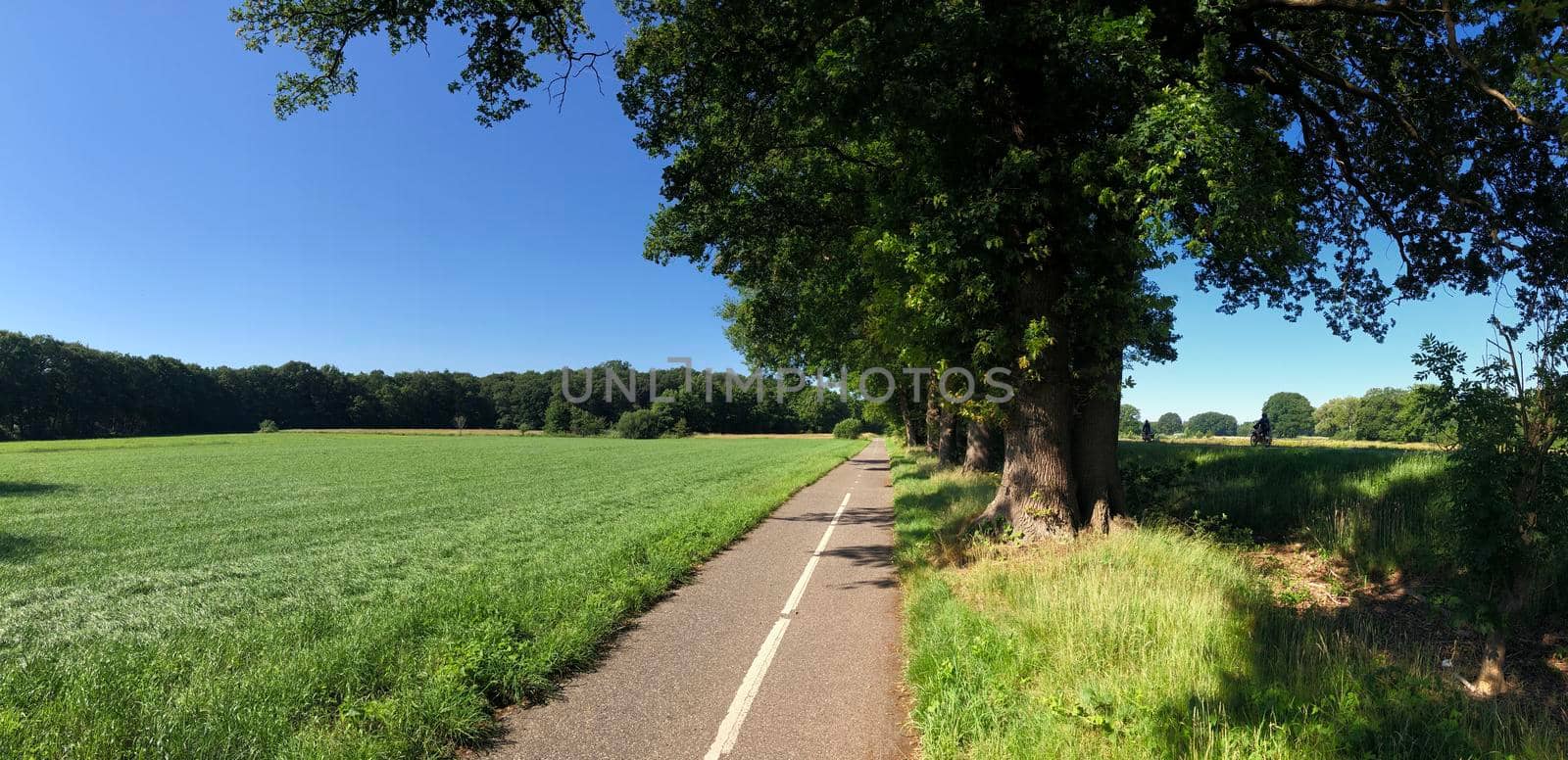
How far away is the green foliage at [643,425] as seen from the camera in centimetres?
10519

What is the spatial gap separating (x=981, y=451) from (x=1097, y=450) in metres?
10.7

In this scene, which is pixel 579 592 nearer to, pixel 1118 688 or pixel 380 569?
Answer: pixel 380 569

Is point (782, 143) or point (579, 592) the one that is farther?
point (782, 143)

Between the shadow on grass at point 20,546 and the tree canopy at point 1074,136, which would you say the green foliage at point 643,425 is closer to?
the shadow on grass at point 20,546

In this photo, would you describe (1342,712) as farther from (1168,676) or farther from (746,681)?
(746,681)

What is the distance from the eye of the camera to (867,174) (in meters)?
11.4

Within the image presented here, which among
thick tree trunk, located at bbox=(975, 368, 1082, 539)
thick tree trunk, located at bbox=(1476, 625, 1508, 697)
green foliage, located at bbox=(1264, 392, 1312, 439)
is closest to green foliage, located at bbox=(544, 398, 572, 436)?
thick tree trunk, located at bbox=(975, 368, 1082, 539)

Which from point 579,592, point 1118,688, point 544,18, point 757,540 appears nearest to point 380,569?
point 579,592

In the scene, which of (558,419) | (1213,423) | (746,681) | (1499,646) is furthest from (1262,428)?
(1213,423)

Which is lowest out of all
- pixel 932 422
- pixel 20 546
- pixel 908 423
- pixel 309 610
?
pixel 20 546

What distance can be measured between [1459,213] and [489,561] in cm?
1549

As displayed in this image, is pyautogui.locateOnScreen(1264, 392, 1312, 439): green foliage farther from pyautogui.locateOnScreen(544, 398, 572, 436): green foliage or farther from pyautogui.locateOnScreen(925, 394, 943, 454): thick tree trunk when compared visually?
pyautogui.locateOnScreen(544, 398, 572, 436): green foliage

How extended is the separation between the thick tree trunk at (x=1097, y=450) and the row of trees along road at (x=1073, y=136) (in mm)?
32

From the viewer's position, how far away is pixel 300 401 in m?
117
